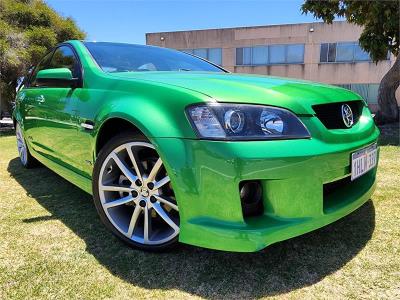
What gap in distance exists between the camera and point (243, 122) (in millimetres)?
1758

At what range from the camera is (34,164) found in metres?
4.48

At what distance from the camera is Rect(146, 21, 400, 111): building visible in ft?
74.8

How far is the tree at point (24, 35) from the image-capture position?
11242 mm

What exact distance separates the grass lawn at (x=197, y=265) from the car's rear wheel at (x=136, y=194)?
0.12m

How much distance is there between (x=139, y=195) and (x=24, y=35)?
11.8 meters

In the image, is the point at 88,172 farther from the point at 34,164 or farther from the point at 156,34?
the point at 156,34

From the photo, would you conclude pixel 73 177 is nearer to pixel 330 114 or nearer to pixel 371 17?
pixel 330 114

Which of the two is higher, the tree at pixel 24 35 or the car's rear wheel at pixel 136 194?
the tree at pixel 24 35

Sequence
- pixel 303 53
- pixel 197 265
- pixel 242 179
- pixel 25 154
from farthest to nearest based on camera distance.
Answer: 1. pixel 303 53
2. pixel 25 154
3. pixel 197 265
4. pixel 242 179

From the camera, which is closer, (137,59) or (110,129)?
(110,129)

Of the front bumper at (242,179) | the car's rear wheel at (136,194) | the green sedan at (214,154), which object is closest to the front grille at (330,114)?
the green sedan at (214,154)

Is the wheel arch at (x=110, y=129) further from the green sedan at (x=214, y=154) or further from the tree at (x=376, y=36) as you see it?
the tree at (x=376, y=36)

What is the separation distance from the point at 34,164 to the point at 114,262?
9.60 feet

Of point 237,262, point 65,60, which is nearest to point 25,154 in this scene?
point 65,60
